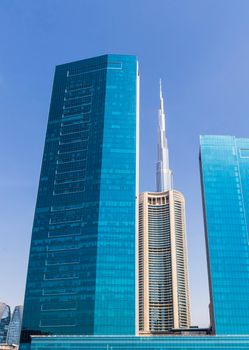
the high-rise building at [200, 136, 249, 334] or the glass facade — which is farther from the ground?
the high-rise building at [200, 136, 249, 334]

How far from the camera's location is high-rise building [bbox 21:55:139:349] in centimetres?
A: 12375

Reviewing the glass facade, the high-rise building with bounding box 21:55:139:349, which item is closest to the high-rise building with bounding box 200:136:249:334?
the glass facade

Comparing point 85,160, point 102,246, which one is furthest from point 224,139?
point 102,246

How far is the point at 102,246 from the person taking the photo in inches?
5094

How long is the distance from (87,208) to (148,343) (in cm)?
4534

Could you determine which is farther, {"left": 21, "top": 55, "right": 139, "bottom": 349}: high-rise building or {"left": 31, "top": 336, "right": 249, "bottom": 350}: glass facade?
{"left": 21, "top": 55, "right": 139, "bottom": 349}: high-rise building

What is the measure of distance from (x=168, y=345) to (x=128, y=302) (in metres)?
16.0

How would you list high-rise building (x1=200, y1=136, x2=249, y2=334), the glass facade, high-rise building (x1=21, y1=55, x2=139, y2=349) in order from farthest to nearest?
1. high-rise building (x1=21, y1=55, x2=139, y2=349)
2. high-rise building (x1=200, y1=136, x2=249, y2=334)
3. the glass facade

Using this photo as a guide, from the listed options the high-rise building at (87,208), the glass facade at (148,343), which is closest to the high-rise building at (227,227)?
the glass facade at (148,343)

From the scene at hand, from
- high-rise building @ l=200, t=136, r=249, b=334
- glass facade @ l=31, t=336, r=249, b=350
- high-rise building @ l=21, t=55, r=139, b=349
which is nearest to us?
glass facade @ l=31, t=336, r=249, b=350

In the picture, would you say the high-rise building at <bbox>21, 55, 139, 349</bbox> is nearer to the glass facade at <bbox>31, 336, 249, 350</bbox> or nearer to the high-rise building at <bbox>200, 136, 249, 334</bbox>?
the glass facade at <bbox>31, 336, 249, 350</bbox>

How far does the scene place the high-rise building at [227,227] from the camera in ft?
405

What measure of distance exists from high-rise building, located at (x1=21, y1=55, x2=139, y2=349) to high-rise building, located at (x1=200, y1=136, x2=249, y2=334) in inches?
969

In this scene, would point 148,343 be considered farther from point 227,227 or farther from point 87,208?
point 87,208
